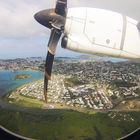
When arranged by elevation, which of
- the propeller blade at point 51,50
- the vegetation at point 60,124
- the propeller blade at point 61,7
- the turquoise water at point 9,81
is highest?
the propeller blade at point 61,7

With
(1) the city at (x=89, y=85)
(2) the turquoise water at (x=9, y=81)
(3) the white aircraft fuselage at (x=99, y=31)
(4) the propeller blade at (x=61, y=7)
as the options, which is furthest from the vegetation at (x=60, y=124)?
(4) the propeller blade at (x=61, y=7)

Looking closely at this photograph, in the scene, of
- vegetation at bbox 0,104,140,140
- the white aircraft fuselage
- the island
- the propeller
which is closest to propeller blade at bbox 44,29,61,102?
the propeller

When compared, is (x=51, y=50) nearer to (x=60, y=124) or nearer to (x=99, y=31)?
(x=99, y=31)

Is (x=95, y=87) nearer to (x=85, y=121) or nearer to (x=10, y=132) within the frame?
(x=85, y=121)

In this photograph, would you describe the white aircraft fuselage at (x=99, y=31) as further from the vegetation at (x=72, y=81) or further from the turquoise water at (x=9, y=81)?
the turquoise water at (x=9, y=81)

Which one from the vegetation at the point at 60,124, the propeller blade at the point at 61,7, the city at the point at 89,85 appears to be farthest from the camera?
the city at the point at 89,85

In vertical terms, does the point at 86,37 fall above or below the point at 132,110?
above

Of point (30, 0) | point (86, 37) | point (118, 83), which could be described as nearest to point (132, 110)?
point (118, 83)
